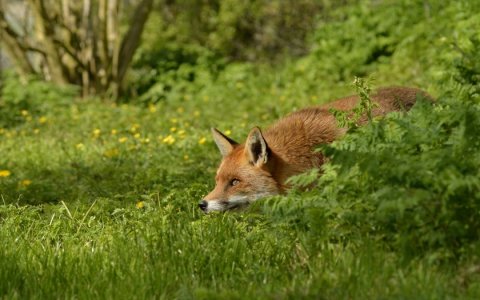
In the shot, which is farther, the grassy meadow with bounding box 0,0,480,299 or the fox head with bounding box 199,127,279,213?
the fox head with bounding box 199,127,279,213

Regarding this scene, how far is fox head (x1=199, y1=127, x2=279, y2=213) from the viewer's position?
21.2 feet

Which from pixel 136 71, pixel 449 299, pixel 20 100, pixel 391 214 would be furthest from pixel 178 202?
pixel 136 71

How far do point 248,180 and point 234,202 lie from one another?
7.9 inches

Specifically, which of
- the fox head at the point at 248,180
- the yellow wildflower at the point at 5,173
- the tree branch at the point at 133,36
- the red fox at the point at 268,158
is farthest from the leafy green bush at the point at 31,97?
the fox head at the point at 248,180

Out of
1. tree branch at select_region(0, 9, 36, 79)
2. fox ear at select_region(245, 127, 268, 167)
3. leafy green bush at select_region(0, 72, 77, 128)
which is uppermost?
tree branch at select_region(0, 9, 36, 79)

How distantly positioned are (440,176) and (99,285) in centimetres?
197

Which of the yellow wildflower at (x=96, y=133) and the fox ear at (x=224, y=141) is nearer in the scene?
the fox ear at (x=224, y=141)

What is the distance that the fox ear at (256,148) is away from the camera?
6.48 metres

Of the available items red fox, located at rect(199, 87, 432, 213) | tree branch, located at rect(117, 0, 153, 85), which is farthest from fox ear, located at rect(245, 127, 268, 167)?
tree branch, located at rect(117, 0, 153, 85)

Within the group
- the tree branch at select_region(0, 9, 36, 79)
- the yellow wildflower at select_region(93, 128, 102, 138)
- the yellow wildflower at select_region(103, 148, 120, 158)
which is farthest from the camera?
the tree branch at select_region(0, 9, 36, 79)

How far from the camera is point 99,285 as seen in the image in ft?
16.0

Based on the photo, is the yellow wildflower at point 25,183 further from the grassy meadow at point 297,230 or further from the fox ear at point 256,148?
the fox ear at point 256,148

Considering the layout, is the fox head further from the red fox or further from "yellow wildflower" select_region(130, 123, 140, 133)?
"yellow wildflower" select_region(130, 123, 140, 133)

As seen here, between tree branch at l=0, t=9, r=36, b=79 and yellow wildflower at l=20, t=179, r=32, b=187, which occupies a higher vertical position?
tree branch at l=0, t=9, r=36, b=79
